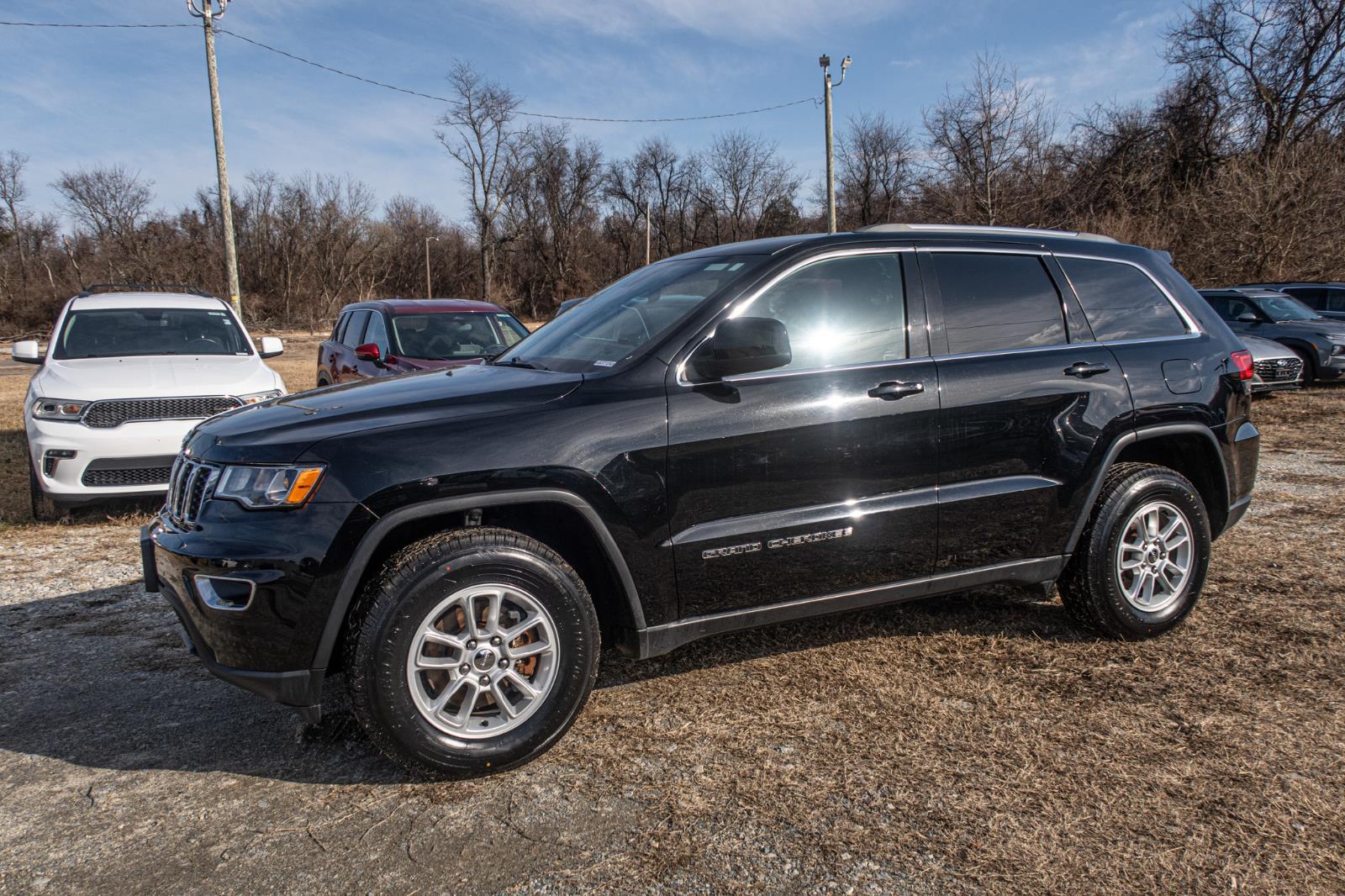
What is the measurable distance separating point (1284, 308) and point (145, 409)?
16.9 metres

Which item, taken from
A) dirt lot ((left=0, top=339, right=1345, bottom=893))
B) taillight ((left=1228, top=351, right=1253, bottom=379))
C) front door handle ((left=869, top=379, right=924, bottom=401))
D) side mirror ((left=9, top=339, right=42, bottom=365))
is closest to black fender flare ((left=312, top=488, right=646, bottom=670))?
dirt lot ((left=0, top=339, right=1345, bottom=893))

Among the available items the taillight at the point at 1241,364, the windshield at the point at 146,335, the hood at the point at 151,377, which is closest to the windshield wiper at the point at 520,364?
the taillight at the point at 1241,364

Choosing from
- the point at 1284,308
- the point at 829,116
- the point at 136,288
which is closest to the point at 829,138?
the point at 829,116

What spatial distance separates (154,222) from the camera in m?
53.7

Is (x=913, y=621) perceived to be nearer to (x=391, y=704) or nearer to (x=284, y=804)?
(x=391, y=704)

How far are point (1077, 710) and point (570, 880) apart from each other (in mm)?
2050

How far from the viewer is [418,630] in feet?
9.57

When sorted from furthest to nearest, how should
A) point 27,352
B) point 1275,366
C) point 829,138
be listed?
point 829,138, point 1275,366, point 27,352

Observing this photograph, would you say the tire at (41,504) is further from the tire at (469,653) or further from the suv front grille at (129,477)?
the tire at (469,653)

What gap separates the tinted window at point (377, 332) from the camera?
9.40 meters

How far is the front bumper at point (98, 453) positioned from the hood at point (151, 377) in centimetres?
28

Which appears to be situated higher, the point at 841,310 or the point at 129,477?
the point at 841,310

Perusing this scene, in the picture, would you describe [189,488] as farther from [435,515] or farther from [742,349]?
[742,349]

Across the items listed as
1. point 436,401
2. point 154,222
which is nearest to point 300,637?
point 436,401
